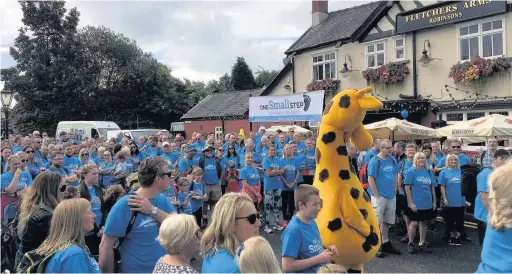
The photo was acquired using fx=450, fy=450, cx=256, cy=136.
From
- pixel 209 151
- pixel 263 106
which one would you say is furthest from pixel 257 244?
pixel 263 106

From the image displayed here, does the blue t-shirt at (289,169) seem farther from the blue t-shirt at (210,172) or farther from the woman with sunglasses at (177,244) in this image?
the woman with sunglasses at (177,244)

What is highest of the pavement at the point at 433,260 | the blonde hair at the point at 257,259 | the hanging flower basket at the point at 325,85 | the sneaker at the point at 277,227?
the hanging flower basket at the point at 325,85

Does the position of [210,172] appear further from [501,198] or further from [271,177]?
[501,198]

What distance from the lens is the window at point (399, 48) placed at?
1751 cm

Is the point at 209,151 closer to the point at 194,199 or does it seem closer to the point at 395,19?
the point at 194,199

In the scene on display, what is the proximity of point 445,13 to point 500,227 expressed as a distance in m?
15.0

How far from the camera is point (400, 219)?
8.95 metres

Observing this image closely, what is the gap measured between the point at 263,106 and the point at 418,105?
18.6 ft

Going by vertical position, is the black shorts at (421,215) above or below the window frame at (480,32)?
below

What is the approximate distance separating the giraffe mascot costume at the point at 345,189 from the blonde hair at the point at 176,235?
2240mm

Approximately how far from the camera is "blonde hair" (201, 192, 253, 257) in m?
2.66

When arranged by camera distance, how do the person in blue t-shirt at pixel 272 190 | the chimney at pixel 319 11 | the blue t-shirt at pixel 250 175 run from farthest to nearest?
the chimney at pixel 319 11, the person in blue t-shirt at pixel 272 190, the blue t-shirt at pixel 250 175

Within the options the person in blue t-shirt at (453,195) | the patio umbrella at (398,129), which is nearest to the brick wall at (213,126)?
the patio umbrella at (398,129)

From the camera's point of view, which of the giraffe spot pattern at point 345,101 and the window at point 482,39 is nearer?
the giraffe spot pattern at point 345,101
